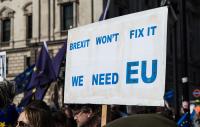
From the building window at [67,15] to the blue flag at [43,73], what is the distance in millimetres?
19903

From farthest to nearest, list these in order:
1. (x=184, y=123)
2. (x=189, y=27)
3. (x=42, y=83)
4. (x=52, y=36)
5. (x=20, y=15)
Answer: (x=189, y=27) → (x=20, y=15) → (x=52, y=36) → (x=42, y=83) → (x=184, y=123)

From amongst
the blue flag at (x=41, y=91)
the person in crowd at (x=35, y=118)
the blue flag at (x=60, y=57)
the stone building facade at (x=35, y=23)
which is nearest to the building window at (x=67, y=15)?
the stone building facade at (x=35, y=23)

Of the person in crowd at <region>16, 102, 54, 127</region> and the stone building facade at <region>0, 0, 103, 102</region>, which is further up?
the stone building facade at <region>0, 0, 103, 102</region>

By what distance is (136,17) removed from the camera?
434cm

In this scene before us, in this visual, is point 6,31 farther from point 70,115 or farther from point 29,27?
point 70,115

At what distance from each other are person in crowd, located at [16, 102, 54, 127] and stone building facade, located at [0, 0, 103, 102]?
2974cm

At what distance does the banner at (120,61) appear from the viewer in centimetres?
404

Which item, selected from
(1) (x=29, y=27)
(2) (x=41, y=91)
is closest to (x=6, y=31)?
(1) (x=29, y=27)

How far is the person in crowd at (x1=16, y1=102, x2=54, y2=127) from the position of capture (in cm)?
329

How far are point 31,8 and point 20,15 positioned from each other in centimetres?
118

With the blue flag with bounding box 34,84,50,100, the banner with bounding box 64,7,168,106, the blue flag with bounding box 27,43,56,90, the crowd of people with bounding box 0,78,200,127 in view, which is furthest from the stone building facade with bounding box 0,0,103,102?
the crowd of people with bounding box 0,78,200,127

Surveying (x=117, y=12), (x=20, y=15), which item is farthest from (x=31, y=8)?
(x=117, y=12)

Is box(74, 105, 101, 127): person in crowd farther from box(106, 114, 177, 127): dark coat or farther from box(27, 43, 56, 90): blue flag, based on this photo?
box(27, 43, 56, 90): blue flag

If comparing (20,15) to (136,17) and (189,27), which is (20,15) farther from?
(136,17)
